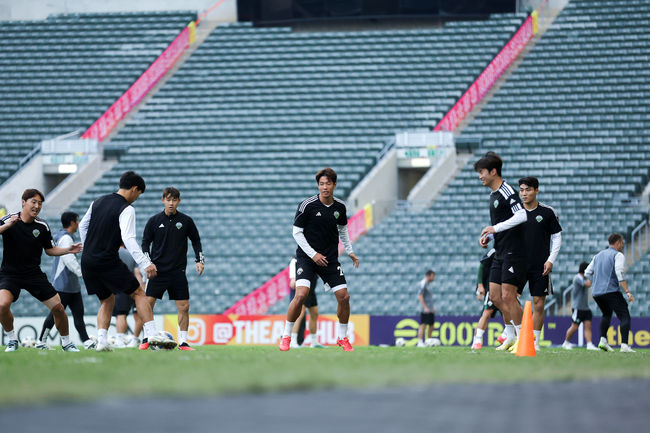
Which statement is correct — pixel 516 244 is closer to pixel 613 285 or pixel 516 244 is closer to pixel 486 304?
pixel 613 285

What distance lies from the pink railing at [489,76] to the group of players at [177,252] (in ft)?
62.5

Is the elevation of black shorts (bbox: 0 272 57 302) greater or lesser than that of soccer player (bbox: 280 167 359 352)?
lesser

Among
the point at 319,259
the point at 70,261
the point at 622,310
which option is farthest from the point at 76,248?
the point at 622,310

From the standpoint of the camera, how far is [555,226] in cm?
1340

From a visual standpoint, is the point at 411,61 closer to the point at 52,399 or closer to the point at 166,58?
the point at 166,58

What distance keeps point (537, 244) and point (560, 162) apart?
1657 centimetres

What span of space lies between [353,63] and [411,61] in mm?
2078

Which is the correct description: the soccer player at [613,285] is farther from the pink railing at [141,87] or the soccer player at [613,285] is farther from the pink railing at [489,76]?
the pink railing at [141,87]

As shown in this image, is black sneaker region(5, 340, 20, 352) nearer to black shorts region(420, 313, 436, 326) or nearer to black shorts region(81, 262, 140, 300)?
black shorts region(81, 262, 140, 300)

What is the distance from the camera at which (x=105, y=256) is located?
449 inches

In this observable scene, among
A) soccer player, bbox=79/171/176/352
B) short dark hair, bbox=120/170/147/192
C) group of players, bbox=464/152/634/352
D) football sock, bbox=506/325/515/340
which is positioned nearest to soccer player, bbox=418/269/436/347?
group of players, bbox=464/152/634/352

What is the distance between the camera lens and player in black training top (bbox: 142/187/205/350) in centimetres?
1321

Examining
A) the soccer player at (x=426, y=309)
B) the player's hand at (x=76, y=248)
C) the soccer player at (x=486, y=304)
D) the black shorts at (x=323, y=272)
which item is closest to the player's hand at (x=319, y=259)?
the black shorts at (x=323, y=272)

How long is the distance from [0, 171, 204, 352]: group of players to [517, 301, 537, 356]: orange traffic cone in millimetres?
4035
